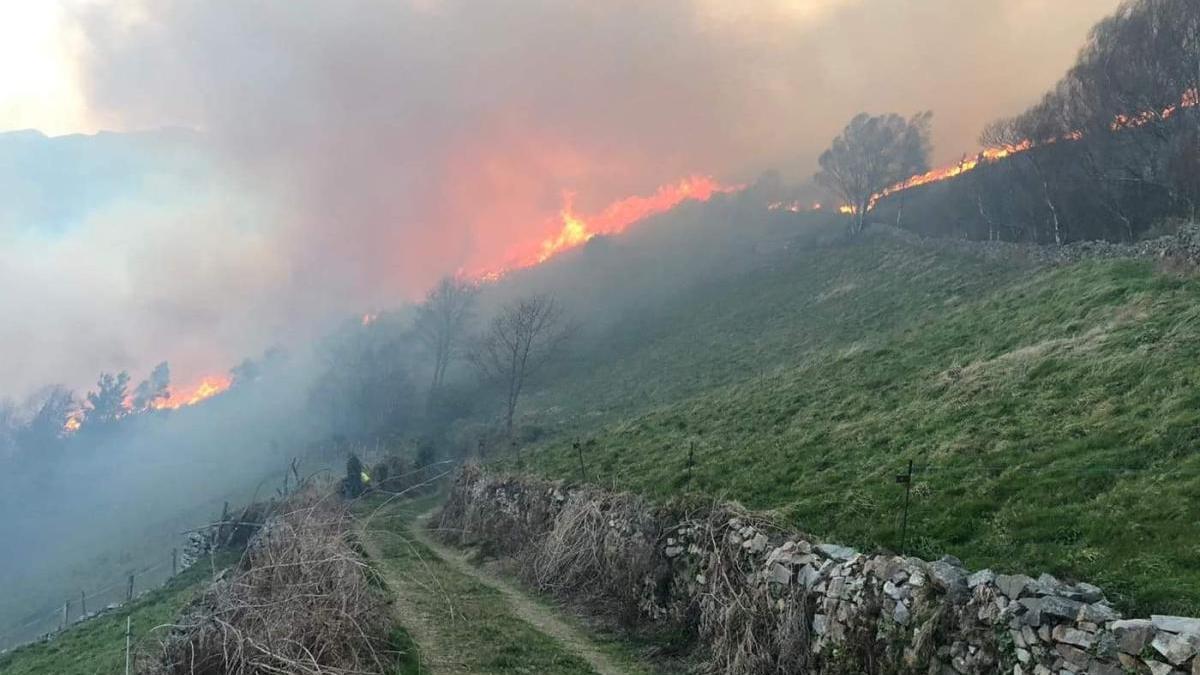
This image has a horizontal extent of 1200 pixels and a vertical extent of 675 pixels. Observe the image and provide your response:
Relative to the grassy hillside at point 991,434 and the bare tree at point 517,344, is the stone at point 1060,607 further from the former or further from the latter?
the bare tree at point 517,344

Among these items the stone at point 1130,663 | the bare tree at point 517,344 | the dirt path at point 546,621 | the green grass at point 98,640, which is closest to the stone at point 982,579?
the stone at point 1130,663

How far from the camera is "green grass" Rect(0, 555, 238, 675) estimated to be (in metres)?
20.1

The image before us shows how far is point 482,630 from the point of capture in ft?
45.9

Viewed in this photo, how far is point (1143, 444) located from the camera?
443 inches

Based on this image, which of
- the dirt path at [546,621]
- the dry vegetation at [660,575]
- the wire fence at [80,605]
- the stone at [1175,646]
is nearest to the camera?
the stone at [1175,646]

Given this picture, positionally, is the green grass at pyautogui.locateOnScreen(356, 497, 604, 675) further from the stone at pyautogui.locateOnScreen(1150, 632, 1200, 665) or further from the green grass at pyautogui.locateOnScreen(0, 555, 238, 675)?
the stone at pyautogui.locateOnScreen(1150, 632, 1200, 665)

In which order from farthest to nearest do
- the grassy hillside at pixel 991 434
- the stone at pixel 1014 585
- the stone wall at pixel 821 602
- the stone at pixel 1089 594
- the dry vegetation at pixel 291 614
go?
the grassy hillside at pixel 991 434
the dry vegetation at pixel 291 614
the stone at pixel 1014 585
the stone at pixel 1089 594
the stone wall at pixel 821 602

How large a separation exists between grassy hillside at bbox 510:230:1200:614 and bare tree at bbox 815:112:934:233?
46767 millimetres

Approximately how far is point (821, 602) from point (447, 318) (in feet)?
243

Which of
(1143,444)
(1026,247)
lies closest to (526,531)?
(1143,444)

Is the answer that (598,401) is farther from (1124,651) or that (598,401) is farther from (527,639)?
(1124,651)

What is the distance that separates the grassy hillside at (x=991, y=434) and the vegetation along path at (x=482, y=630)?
430 centimetres

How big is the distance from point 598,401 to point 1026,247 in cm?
3065

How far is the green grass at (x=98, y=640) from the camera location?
2012 centimetres
